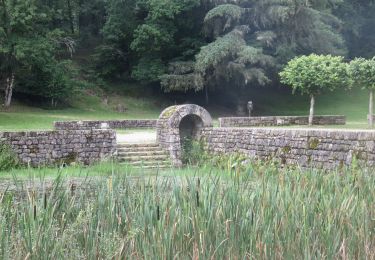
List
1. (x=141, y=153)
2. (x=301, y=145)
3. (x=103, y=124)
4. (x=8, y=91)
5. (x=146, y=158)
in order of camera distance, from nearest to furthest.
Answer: (x=301, y=145)
(x=146, y=158)
(x=141, y=153)
(x=103, y=124)
(x=8, y=91)

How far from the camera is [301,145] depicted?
37.8 feet

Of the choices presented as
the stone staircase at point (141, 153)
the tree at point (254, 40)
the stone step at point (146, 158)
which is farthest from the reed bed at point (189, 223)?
the tree at point (254, 40)

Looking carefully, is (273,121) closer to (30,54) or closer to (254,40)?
(254,40)

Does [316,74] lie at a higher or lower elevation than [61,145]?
higher

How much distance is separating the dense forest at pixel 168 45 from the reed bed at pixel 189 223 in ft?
76.1

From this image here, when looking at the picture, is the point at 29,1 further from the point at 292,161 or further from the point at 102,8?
the point at 292,161

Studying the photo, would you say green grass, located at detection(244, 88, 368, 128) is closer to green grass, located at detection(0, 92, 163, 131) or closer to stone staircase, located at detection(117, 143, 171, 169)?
green grass, located at detection(0, 92, 163, 131)

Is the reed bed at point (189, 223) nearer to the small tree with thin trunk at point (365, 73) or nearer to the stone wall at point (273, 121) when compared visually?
the stone wall at point (273, 121)

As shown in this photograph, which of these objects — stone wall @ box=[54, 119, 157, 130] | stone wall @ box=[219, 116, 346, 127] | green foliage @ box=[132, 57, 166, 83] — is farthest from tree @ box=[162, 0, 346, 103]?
stone wall @ box=[54, 119, 157, 130]

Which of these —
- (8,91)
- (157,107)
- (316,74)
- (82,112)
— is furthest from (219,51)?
(8,91)

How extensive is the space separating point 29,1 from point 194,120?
1495 cm

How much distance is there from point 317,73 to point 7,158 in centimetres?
1361

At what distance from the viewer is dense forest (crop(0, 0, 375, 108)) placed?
28375mm

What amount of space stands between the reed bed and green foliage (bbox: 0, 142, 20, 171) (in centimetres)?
896
